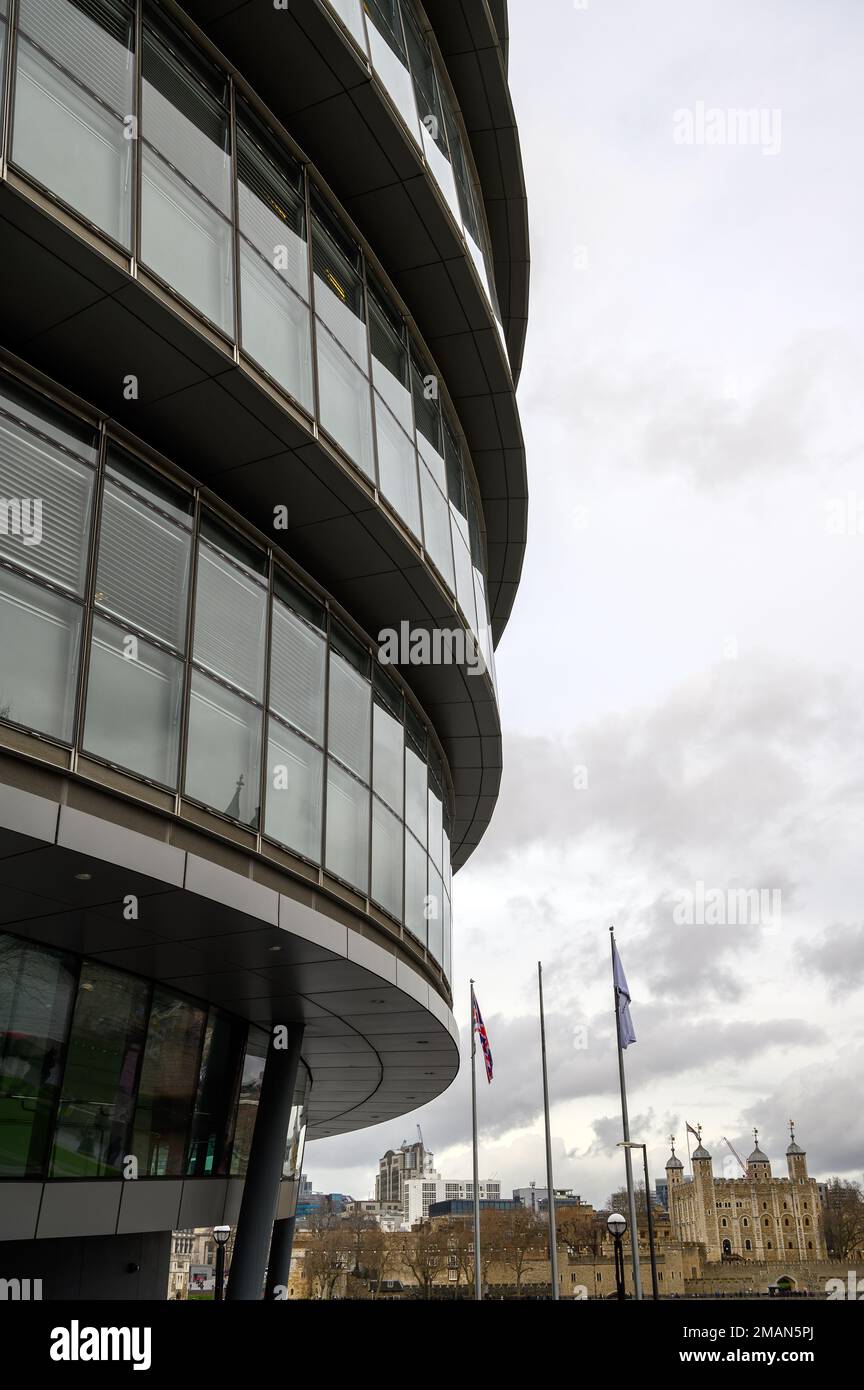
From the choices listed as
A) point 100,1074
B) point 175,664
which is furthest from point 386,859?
point 175,664

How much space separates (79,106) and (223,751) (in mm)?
6673

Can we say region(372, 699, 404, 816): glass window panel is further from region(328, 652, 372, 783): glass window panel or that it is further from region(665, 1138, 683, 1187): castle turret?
region(665, 1138, 683, 1187): castle turret

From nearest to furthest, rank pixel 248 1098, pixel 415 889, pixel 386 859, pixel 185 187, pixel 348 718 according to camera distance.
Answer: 1. pixel 185 187
2. pixel 348 718
3. pixel 386 859
4. pixel 248 1098
5. pixel 415 889

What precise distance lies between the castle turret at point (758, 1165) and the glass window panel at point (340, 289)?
183053 mm

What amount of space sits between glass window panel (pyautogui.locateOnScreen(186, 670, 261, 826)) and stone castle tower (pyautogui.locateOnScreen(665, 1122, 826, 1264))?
562 feet

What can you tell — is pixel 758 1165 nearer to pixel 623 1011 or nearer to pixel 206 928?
pixel 623 1011

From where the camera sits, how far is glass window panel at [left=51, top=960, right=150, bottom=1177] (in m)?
12.3

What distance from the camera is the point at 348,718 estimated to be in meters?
15.3

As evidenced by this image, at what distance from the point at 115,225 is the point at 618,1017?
3296 cm

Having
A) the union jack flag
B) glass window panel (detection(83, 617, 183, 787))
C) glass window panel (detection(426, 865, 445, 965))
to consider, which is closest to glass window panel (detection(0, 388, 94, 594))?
glass window panel (detection(83, 617, 183, 787))

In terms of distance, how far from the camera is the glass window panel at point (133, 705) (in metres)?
10.3
